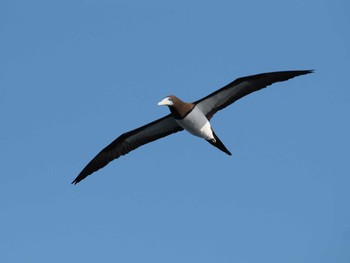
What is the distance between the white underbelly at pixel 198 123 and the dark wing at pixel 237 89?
1.47 feet

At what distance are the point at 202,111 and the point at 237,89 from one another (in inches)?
54.4

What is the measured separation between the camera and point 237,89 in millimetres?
23188

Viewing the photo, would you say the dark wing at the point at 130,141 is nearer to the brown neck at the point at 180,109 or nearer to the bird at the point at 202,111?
the bird at the point at 202,111

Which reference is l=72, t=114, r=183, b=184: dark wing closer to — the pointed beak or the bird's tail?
the bird's tail

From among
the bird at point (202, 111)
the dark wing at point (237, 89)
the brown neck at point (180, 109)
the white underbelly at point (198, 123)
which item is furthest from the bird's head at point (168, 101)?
the dark wing at point (237, 89)

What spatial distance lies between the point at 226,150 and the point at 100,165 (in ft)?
16.4

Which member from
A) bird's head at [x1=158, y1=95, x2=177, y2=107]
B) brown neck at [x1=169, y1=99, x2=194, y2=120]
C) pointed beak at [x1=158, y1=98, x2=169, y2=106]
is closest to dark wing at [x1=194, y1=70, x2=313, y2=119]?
brown neck at [x1=169, y1=99, x2=194, y2=120]

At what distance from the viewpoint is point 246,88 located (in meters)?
23.2

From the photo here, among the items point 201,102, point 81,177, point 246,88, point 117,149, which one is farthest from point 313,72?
point 81,177

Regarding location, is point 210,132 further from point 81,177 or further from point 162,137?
point 81,177

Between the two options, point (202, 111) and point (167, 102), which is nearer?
point (167, 102)

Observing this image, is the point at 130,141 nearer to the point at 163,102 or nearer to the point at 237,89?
the point at 163,102

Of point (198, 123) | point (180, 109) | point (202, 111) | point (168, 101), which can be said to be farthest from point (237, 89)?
point (168, 101)

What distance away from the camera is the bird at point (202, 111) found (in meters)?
22.5
